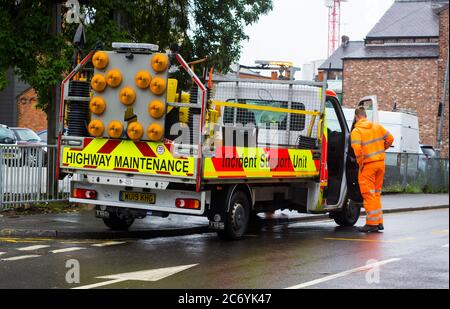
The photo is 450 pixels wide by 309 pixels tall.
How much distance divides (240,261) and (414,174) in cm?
1984

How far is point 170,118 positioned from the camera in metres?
11.0

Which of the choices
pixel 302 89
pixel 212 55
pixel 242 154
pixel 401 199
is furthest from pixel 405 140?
pixel 242 154

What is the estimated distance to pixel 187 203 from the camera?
10.9 meters

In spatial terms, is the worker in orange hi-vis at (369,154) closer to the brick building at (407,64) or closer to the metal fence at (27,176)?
the metal fence at (27,176)

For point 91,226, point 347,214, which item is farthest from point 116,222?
point 347,214

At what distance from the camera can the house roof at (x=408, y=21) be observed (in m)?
65.8

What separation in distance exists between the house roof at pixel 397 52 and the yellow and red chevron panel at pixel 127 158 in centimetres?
5340

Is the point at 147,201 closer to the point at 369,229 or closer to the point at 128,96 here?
the point at 128,96

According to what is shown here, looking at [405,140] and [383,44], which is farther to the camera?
[383,44]

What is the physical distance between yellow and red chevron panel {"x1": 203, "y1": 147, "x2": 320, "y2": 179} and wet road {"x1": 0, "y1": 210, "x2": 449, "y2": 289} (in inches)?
41.0

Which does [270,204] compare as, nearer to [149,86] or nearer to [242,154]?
[242,154]

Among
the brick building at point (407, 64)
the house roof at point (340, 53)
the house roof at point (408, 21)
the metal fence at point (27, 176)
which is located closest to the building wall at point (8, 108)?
the brick building at point (407, 64)

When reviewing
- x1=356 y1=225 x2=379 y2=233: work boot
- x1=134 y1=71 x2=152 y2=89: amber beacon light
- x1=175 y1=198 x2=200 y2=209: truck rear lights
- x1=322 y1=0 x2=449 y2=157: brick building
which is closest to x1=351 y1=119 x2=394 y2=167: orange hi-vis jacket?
x1=356 y1=225 x2=379 y2=233: work boot

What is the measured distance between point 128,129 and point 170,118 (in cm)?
61
